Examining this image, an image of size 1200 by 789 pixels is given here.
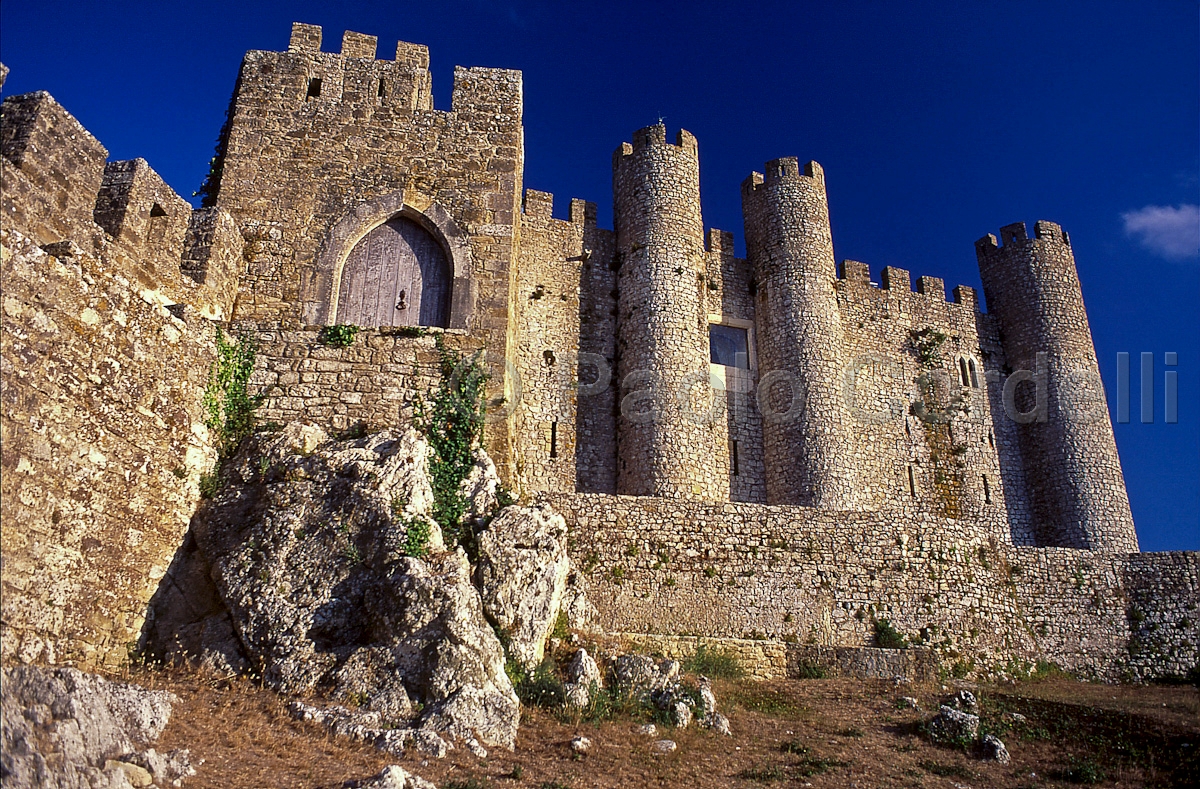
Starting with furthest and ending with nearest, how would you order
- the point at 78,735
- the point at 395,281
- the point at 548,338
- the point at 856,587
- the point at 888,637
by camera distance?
1. the point at 548,338
2. the point at 856,587
3. the point at 888,637
4. the point at 395,281
5. the point at 78,735

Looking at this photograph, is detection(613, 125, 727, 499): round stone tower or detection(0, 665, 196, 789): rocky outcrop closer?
detection(0, 665, 196, 789): rocky outcrop

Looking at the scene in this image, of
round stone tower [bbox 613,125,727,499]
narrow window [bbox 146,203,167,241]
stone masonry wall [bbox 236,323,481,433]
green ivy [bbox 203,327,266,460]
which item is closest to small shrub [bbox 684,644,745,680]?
stone masonry wall [bbox 236,323,481,433]

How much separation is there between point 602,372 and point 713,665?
9.72 m

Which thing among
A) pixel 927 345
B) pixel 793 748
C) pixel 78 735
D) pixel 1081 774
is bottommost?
pixel 1081 774

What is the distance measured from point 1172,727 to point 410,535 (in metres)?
11.2

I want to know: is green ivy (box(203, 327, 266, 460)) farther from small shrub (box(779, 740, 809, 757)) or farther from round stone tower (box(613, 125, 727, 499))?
round stone tower (box(613, 125, 727, 499))

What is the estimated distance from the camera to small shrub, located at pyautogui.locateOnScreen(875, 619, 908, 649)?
14789mm

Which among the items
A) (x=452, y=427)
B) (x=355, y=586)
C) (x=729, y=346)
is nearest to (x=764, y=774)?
(x=355, y=586)

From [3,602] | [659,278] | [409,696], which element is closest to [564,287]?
[659,278]

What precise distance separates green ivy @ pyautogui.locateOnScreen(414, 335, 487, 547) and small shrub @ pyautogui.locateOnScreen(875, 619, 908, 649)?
8312mm

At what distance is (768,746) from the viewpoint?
33.0ft

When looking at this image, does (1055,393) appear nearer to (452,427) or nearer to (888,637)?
(888,637)

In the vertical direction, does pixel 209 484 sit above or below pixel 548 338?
below

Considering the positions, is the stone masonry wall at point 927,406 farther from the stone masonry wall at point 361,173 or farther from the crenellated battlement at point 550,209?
the stone masonry wall at point 361,173
